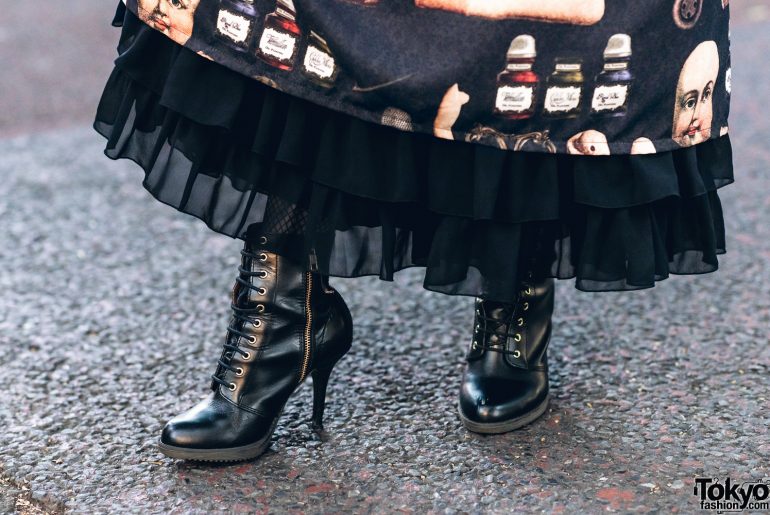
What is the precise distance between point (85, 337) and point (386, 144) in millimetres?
967

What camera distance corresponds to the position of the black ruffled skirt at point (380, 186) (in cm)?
140

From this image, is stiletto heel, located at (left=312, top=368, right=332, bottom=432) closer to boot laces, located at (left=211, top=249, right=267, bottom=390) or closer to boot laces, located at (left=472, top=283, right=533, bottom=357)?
boot laces, located at (left=211, top=249, right=267, bottom=390)

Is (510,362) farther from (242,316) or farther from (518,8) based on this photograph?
(518,8)

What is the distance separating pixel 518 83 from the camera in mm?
1374

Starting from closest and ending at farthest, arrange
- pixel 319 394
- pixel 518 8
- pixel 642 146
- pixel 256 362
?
pixel 518 8, pixel 642 146, pixel 256 362, pixel 319 394

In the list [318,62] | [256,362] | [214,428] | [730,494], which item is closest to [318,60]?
[318,62]

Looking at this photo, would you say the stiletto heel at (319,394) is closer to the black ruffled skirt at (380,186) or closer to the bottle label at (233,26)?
the black ruffled skirt at (380,186)

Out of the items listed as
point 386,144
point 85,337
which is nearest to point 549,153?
point 386,144

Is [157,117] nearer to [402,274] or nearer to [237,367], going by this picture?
[237,367]

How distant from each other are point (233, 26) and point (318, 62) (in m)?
0.14

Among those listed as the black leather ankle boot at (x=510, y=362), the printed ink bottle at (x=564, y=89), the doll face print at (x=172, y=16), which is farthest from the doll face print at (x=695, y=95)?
the doll face print at (x=172, y=16)

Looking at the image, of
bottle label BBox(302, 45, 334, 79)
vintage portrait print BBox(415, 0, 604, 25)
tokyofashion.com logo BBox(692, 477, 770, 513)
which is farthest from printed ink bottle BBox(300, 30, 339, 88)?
tokyofashion.com logo BBox(692, 477, 770, 513)

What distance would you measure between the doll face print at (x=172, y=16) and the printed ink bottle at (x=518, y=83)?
0.46 meters

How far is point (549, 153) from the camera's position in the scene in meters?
1.41
